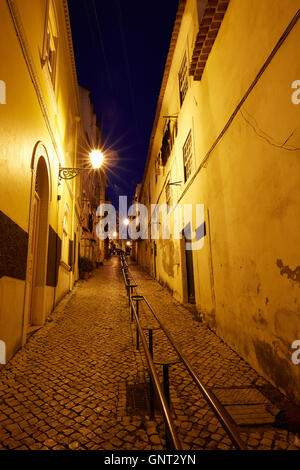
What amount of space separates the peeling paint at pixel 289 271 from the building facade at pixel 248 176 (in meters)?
0.01

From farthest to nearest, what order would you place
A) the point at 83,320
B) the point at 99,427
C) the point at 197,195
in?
the point at 197,195, the point at 83,320, the point at 99,427

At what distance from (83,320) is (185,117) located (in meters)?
7.43

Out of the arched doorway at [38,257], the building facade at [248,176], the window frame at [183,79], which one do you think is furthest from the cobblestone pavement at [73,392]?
the window frame at [183,79]

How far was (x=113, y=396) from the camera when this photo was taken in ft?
10.9

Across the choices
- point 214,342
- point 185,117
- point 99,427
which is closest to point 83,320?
point 214,342

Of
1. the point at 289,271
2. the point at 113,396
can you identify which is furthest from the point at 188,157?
the point at 113,396

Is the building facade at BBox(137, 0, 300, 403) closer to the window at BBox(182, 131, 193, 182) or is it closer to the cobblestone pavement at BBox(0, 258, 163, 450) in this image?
the window at BBox(182, 131, 193, 182)

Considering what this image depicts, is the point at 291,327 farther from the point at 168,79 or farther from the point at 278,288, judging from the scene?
the point at 168,79

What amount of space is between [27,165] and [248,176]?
13.4 feet

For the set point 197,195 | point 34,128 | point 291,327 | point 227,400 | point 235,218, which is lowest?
point 227,400

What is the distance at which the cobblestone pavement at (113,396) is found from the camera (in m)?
2.56

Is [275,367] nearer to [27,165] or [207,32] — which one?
[27,165]

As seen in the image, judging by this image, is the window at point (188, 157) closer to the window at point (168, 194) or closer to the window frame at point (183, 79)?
the window frame at point (183, 79)

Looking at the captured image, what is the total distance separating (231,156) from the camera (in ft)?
16.8
